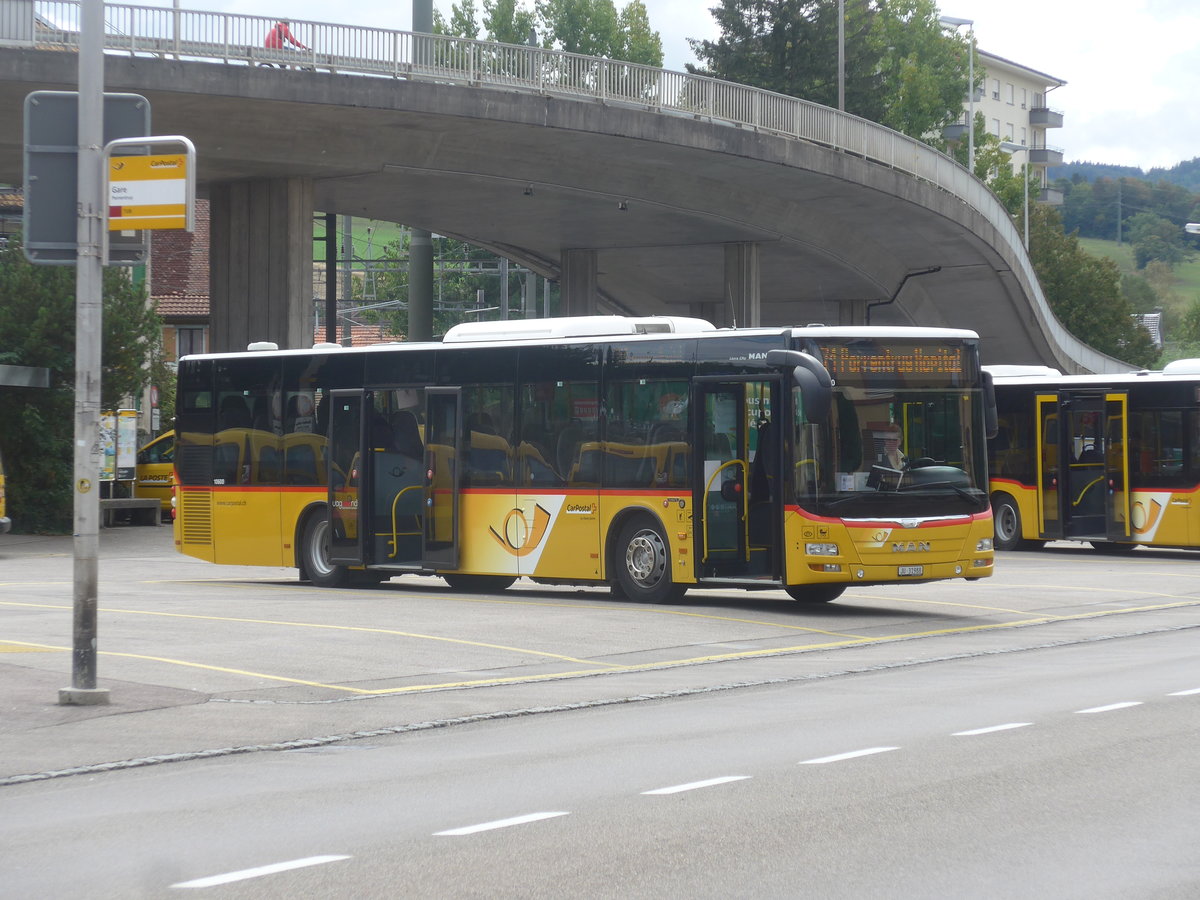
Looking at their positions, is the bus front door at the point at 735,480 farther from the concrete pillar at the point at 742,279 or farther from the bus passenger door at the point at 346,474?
the concrete pillar at the point at 742,279

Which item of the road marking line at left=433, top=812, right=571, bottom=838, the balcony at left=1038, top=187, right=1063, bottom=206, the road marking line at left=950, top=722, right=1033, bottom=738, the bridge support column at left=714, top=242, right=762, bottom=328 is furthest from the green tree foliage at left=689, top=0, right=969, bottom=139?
the road marking line at left=433, top=812, right=571, bottom=838

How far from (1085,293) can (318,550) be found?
78251 millimetres

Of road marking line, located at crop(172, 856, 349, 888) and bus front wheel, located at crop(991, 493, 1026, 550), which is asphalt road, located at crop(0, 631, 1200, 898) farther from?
bus front wheel, located at crop(991, 493, 1026, 550)

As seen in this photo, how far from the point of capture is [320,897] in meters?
6.00

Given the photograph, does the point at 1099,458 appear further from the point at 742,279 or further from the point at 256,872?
the point at 256,872

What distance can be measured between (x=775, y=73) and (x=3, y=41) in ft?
196

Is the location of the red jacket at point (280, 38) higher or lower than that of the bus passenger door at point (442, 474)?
higher

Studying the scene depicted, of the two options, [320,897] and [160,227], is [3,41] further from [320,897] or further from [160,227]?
[320,897]

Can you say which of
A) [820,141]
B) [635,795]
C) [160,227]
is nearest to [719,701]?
[635,795]

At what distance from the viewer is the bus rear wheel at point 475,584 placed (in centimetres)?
2106

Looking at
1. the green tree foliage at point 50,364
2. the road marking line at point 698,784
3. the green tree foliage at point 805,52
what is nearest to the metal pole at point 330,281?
the green tree foliage at point 50,364

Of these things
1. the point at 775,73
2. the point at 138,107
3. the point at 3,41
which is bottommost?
the point at 138,107

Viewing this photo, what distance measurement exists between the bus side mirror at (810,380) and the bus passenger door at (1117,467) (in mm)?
12230

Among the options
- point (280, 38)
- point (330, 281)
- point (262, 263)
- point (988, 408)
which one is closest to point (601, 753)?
point (988, 408)
